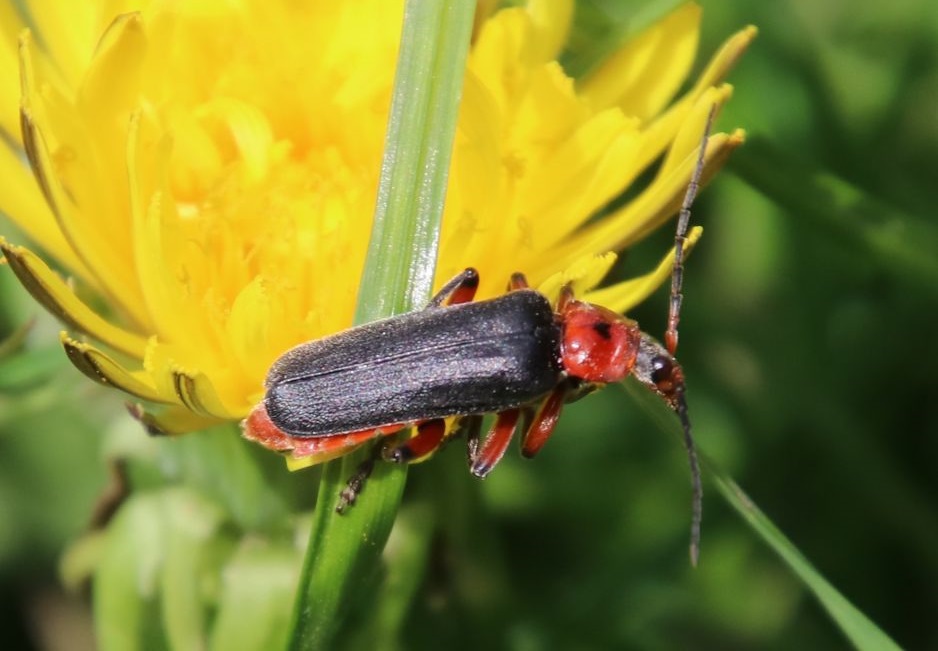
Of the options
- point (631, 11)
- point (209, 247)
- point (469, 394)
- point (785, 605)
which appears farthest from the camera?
point (631, 11)

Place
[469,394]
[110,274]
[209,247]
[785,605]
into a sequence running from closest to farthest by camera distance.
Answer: [110,274] < [209,247] < [469,394] < [785,605]

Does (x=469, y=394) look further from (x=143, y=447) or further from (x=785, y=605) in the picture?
(x=785, y=605)

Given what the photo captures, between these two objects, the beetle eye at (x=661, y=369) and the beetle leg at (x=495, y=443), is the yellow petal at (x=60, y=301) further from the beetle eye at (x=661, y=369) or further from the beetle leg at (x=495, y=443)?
the beetle eye at (x=661, y=369)

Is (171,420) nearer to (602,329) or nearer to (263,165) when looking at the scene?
(263,165)

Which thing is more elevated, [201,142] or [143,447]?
[201,142]

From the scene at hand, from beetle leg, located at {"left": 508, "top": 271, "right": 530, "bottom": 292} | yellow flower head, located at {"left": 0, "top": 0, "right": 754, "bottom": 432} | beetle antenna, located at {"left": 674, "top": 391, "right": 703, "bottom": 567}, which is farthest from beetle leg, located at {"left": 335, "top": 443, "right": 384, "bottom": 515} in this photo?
beetle antenna, located at {"left": 674, "top": 391, "right": 703, "bottom": 567}

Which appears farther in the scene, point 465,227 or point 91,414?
point 91,414

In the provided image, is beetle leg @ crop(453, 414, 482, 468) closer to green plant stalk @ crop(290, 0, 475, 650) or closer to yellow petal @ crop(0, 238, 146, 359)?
green plant stalk @ crop(290, 0, 475, 650)

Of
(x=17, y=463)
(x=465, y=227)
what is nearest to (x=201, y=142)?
(x=465, y=227)
